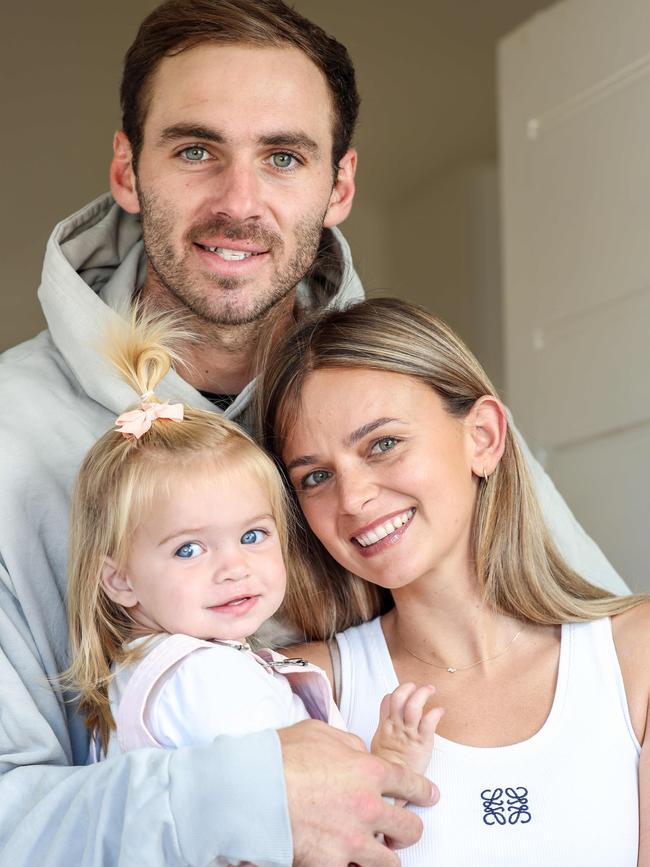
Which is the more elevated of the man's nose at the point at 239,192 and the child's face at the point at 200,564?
the man's nose at the point at 239,192

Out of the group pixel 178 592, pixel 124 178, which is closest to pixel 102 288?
pixel 124 178

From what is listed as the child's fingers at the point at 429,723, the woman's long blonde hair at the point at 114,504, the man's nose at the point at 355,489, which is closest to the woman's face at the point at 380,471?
the man's nose at the point at 355,489

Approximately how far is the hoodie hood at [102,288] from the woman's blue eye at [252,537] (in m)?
0.33

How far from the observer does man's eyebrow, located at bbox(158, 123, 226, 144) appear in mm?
2180

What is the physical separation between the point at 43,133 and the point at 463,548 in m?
3.17

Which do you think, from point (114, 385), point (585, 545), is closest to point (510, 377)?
point (585, 545)

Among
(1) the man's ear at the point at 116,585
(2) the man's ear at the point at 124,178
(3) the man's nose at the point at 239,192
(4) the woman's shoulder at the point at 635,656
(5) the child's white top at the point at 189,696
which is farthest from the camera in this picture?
(2) the man's ear at the point at 124,178

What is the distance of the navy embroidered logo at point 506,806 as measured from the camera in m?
1.76

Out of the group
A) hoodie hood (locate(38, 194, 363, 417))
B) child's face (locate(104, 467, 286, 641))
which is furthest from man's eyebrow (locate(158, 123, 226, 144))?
child's face (locate(104, 467, 286, 641))

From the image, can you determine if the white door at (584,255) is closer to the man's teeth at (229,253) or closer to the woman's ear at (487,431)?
the woman's ear at (487,431)

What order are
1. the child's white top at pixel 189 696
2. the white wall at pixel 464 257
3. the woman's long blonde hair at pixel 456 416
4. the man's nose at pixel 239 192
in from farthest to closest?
the white wall at pixel 464 257, the man's nose at pixel 239 192, the woman's long blonde hair at pixel 456 416, the child's white top at pixel 189 696

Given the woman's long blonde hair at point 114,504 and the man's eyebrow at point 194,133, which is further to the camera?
the man's eyebrow at point 194,133

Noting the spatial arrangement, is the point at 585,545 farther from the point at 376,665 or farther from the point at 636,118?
the point at 636,118

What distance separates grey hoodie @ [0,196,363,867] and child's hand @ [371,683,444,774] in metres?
0.27
